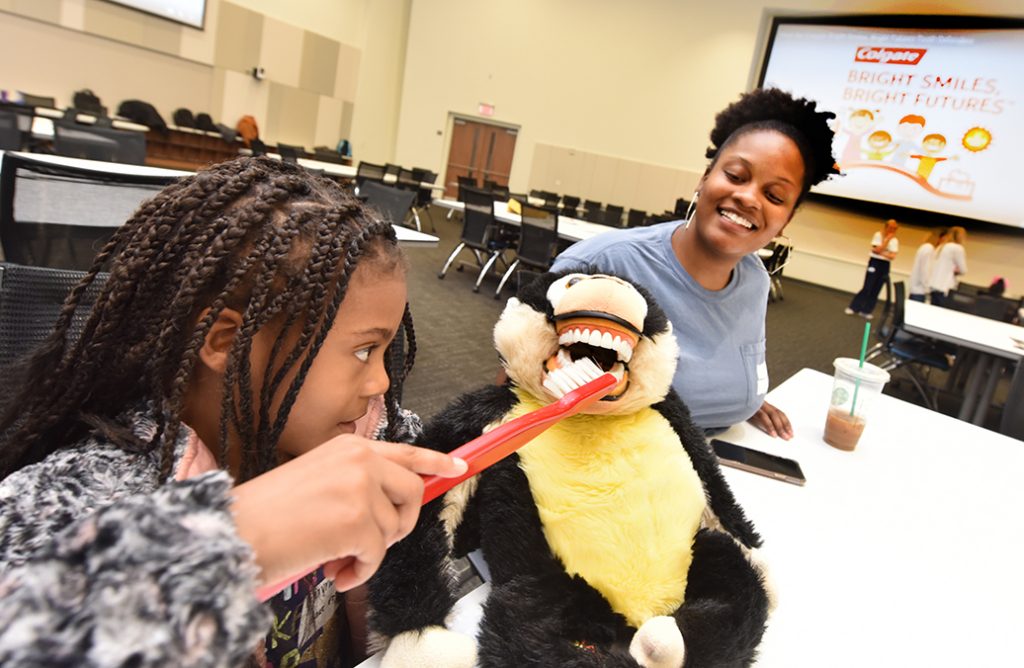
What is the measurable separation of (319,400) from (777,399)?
1486 millimetres

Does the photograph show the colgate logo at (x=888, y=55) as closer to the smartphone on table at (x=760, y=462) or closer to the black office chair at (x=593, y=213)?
the black office chair at (x=593, y=213)

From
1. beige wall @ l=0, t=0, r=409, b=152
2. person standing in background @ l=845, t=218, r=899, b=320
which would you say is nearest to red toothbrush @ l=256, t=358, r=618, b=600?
person standing in background @ l=845, t=218, r=899, b=320

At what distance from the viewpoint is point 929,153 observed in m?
8.88

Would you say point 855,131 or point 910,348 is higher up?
point 855,131

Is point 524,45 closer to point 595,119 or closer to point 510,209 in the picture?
point 595,119

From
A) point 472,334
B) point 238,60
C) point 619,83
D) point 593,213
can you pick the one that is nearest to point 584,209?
point 593,213

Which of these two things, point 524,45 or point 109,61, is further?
point 524,45

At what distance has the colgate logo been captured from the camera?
8.80 m

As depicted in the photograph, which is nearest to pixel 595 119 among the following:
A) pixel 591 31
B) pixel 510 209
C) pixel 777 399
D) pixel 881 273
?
Answer: pixel 591 31

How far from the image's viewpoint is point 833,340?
6.51 m

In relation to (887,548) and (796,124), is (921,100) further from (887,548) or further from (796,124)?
(887,548)

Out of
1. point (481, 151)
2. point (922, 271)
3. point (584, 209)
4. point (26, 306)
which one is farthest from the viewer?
point (481, 151)

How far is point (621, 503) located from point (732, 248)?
2.78 feet

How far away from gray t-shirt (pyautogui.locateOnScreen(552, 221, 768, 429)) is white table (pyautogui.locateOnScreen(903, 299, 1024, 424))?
2842 mm
